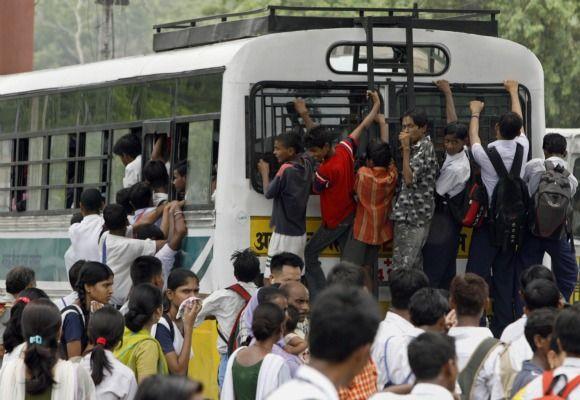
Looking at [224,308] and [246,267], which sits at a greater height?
[246,267]

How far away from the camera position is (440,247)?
1126 centimetres

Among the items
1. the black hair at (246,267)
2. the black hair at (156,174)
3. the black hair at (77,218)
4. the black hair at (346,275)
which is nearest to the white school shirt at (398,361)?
the black hair at (346,275)

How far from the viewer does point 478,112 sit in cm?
1152

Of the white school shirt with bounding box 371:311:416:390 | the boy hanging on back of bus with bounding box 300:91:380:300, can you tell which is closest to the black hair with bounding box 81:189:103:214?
the boy hanging on back of bus with bounding box 300:91:380:300

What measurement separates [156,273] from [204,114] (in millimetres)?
1978

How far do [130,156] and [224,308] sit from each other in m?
2.83

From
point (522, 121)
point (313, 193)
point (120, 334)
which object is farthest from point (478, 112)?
point (120, 334)

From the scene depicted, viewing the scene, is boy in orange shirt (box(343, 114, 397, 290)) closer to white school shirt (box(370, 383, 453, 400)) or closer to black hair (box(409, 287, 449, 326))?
black hair (box(409, 287, 449, 326))

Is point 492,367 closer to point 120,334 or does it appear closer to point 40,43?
point 120,334

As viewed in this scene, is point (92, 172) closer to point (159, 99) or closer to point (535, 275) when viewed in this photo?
point (159, 99)

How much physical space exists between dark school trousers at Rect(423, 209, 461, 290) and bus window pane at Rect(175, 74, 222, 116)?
1.82 metres

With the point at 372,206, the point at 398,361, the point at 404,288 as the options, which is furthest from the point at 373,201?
the point at 398,361

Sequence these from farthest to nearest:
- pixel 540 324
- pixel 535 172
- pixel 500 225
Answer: pixel 535 172 → pixel 500 225 → pixel 540 324

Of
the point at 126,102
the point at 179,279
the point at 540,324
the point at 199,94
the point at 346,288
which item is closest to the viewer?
the point at 346,288
